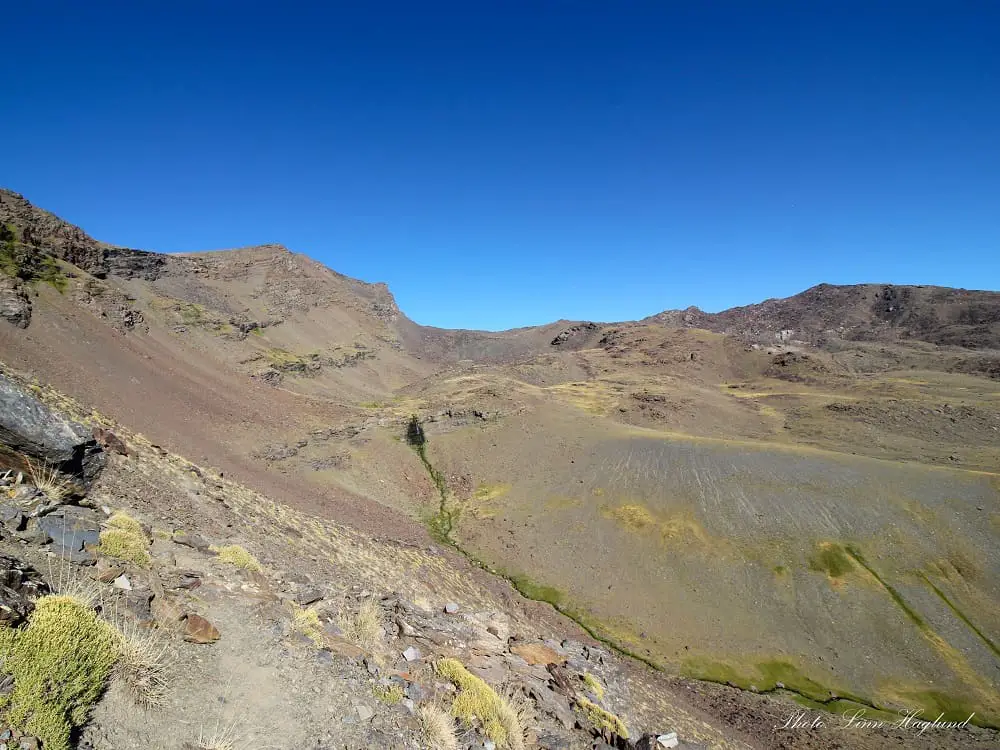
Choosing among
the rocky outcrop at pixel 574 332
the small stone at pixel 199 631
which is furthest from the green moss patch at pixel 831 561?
the rocky outcrop at pixel 574 332

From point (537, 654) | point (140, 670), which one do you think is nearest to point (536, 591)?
point (537, 654)

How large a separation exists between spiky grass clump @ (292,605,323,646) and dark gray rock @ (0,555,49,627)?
13.5 ft

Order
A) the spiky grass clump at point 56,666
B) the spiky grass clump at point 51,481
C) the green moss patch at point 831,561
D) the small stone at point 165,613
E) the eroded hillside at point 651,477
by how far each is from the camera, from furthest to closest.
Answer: the green moss patch at point 831,561, the eroded hillside at point 651,477, the spiky grass clump at point 51,481, the small stone at point 165,613, the spiky grass clump at point 56,666

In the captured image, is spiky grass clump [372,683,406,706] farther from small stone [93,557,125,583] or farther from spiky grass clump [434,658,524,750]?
small stone [93,557,125,583]

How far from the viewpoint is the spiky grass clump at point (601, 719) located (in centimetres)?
1151

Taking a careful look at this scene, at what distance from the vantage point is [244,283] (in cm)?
9944

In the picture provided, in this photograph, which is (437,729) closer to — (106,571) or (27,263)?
(106,571)

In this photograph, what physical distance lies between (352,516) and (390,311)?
120905 millimetres

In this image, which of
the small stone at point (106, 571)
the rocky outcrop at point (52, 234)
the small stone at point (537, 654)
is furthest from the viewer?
the rocky outcrop at point (52, 234)

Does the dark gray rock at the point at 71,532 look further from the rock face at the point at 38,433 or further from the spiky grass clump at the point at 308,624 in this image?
the spiky grass clump at the point at 308,624

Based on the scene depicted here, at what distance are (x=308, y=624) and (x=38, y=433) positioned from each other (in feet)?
Answer: 28.5

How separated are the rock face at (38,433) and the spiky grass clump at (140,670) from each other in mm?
7484

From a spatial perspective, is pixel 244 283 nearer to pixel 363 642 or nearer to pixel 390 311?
pixel 390 311

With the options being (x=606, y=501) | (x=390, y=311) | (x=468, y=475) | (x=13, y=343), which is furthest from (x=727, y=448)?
(x=390, y=311)
